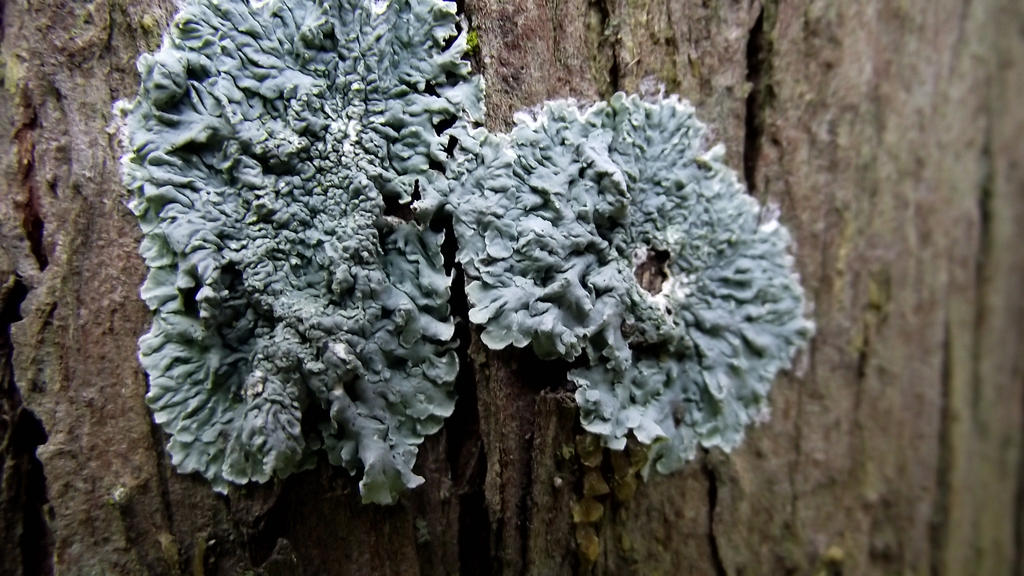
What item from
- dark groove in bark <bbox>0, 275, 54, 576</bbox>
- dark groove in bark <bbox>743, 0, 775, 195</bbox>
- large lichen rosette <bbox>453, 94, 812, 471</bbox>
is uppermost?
dark groove in bark <bbox>743, 0, 775, 195</bbox>

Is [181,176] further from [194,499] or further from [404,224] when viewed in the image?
[194,499]

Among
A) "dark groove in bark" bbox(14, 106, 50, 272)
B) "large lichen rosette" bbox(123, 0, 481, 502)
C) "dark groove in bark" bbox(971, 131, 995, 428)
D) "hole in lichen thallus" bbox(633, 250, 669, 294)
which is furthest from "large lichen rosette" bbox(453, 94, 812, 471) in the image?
"dark groove in bark" bbox(14, 106, 50, 272)

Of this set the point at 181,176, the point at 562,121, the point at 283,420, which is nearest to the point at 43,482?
the point at 283,420

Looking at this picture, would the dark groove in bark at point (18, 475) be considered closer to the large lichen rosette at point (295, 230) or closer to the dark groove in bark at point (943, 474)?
the large lichen rosette at point (295, 230)

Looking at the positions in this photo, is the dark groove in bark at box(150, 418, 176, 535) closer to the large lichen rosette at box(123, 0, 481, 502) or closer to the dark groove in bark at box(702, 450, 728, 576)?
the large lichen rosette at box(123, 0, 481, 502)

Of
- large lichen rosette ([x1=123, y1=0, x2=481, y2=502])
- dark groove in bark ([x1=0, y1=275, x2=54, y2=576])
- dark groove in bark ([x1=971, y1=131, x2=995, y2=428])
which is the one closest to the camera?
dark groove in bark ([x1=971, y1=131, x2=995, y2=428])

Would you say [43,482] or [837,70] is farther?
[43,482]

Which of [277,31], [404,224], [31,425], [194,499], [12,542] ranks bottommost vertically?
[12,542]
